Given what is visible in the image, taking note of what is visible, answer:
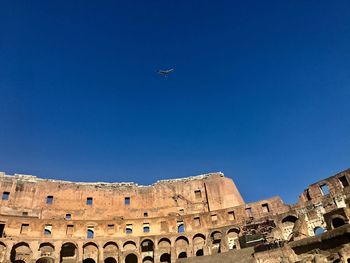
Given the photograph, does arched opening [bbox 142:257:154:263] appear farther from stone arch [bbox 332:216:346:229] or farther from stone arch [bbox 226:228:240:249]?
stone arch [bbox 332:216:346:229]

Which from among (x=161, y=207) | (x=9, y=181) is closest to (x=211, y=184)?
(x=161, y=207)

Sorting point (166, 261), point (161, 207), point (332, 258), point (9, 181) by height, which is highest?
point (9, 181)

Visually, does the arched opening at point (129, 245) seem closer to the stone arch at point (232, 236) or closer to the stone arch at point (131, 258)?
the stone arch at point (131, 258)

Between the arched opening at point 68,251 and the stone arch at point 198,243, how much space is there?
47.5 feet

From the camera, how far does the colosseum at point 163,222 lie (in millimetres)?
34438

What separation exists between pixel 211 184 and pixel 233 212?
859cm

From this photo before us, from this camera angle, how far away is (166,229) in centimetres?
4412

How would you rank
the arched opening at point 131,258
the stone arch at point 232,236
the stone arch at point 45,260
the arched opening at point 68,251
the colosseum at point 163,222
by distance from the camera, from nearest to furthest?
1. the colosseum at point 163,222
2. the stone arch at point 45,260
3. the stone arch at point 232,236
4. the arched opening at point 68,251
5. the arched opening at point 131,258

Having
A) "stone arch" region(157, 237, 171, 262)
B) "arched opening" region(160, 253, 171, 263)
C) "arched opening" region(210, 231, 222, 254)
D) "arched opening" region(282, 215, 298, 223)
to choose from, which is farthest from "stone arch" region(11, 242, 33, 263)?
"arched opening" region(282, 215, 298, 223)

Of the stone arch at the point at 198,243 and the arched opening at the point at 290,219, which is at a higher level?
the arched opening at the point at 290,219

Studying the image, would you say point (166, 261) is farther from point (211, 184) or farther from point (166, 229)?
point (211, 184)

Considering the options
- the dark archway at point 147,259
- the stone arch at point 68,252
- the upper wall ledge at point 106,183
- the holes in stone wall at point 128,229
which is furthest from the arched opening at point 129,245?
the upper wall ledge at point 106,183

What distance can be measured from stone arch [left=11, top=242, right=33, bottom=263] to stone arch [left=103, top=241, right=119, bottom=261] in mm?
8354

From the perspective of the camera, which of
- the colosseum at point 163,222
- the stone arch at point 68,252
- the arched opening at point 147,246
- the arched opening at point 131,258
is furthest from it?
the arched opening at point 147,246
